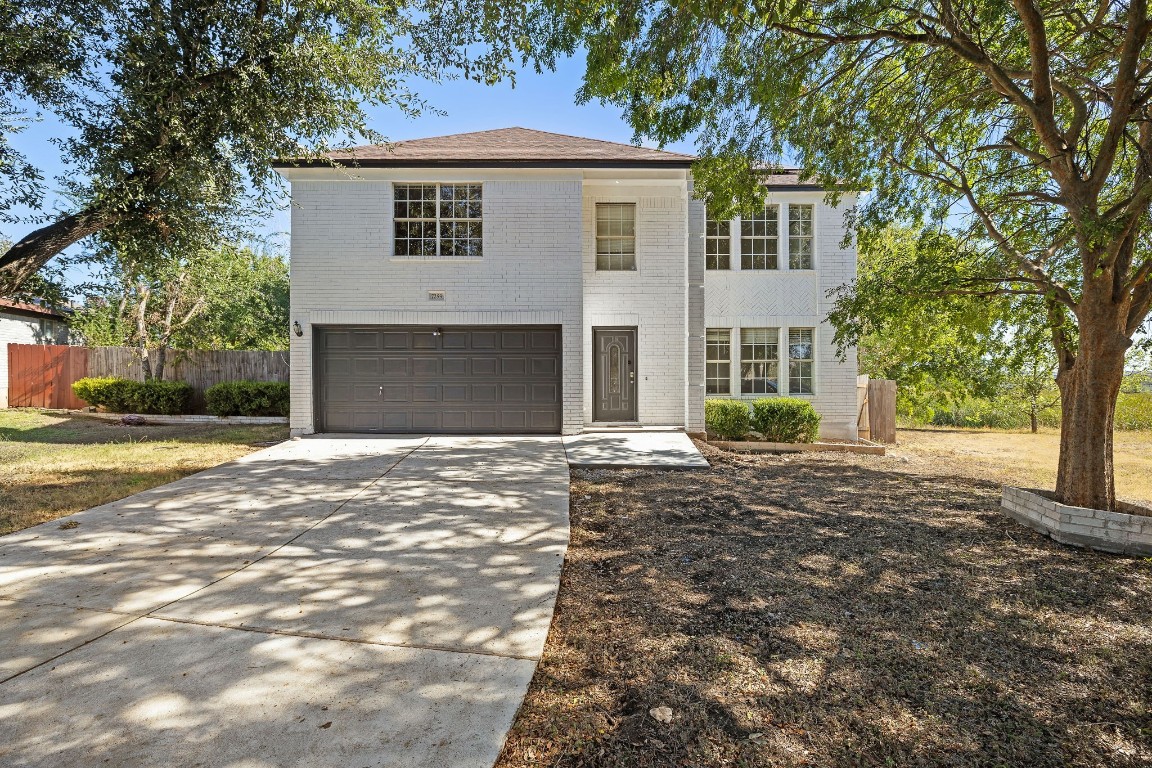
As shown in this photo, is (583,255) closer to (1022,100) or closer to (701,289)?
(701,289)

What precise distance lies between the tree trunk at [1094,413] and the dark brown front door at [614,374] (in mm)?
7485

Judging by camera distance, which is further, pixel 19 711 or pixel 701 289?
pixel 701 289

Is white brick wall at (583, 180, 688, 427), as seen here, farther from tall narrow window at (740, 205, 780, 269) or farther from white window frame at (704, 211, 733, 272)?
tall narrow window at (740, 205, 780, 269)

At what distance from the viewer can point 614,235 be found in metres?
12.3

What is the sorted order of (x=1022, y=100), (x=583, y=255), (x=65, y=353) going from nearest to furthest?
(x=1022, y=100), (x=583, y=255), (x=65, y=353)

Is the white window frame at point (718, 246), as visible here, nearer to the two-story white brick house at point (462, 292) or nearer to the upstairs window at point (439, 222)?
the two-story white brick house at point (462, 292)

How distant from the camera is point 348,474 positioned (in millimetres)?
7879

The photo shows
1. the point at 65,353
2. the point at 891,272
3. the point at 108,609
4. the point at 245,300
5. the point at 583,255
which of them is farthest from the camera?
the point at 245,300

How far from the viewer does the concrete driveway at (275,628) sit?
8.01 ft

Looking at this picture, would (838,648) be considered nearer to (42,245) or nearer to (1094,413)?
(1094,413)

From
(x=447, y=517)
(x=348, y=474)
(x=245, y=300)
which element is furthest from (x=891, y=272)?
(x=245, y=300)

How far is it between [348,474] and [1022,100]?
946 cm

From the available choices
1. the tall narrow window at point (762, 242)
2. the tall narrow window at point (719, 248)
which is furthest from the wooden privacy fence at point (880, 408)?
the tall narrow window at point (719, 248)

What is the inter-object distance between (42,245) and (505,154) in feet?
24.9
